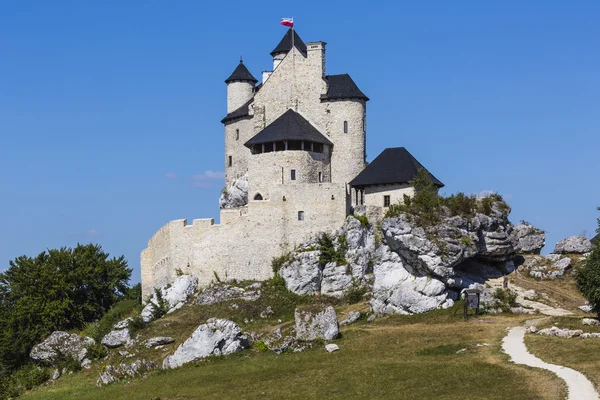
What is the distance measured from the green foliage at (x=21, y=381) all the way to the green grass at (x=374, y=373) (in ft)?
7.83

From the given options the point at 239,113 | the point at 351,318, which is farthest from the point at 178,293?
the point at 239,113

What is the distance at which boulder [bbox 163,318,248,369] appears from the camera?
48.2m

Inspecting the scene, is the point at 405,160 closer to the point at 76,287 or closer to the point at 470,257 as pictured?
the point at 470,257

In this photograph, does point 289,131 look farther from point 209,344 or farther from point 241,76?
point 209,344

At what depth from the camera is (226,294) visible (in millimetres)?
61344

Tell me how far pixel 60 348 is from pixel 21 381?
438cm

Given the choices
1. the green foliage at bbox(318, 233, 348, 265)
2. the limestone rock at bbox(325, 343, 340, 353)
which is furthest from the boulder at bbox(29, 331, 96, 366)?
the limestone rock at bbox(325, 343, 340, 353)

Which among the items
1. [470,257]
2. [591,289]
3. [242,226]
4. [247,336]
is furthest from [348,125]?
[591,289]

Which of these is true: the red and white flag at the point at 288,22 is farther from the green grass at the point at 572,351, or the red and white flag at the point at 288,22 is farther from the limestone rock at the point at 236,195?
the green grass at the point at 572,351

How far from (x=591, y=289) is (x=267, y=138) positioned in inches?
1082

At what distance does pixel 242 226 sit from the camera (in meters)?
63.0

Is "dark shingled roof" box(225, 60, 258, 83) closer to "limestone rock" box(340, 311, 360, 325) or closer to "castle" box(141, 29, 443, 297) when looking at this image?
"castle" box(141, 29, 443, 297)

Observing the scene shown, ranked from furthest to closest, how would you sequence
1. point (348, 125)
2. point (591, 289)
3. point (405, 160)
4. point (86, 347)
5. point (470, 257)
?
point (348, 125) → point (405, 160) → point (86, 347) → point (470, 257) → point (591, 289)

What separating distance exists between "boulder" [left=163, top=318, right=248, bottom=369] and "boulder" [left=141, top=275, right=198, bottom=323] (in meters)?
14.0
